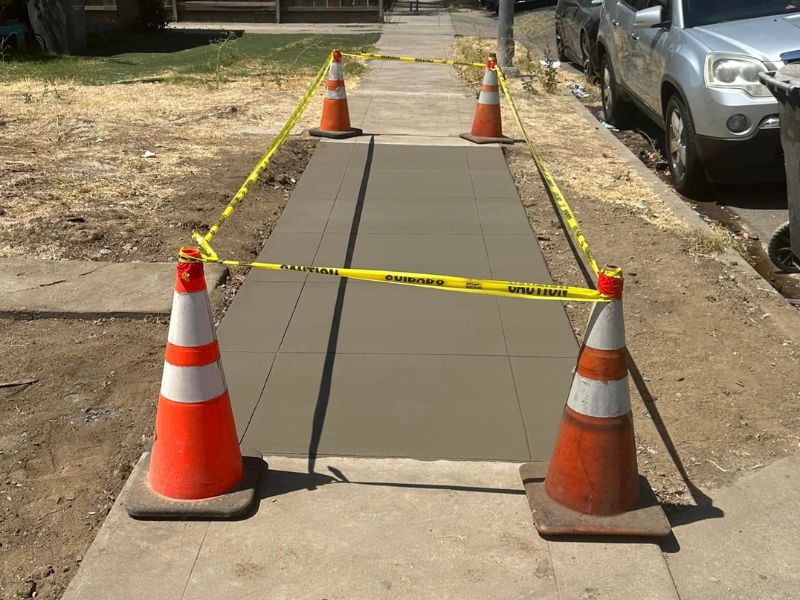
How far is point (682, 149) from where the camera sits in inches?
325

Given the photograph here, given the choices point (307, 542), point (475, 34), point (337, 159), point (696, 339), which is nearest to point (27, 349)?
point (307, 542)

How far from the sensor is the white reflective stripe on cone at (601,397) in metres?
3.45

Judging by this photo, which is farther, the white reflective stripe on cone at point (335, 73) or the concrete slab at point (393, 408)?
the white reflective stripe on cone at point (335, 73)

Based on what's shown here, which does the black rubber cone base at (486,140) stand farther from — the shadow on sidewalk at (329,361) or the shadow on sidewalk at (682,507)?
the shadow on sidewalk at (682,507)

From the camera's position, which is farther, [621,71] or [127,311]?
[621,71]

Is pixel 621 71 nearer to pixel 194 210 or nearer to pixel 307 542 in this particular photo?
pixel 194 210

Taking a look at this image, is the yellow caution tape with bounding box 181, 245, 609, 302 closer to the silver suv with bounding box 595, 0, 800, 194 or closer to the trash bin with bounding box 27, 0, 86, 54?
the silver suv with bounding box 595, 0, 800, 194

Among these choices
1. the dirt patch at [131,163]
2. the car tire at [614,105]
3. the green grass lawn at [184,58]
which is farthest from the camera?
the green grass lawn at [184,58]

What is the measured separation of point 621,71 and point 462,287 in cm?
795

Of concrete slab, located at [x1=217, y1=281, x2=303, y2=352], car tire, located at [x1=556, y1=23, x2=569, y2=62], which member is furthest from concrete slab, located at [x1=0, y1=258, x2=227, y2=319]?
car tire, located at [x1=556, y1=23, x2=569, y2=62]

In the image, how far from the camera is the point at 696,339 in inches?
207

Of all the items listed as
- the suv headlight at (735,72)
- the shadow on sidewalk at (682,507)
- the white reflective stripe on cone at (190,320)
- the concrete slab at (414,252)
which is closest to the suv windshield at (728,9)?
the suv headlight at (735,72)

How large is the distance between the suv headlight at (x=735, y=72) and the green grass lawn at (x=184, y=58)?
8.67 m

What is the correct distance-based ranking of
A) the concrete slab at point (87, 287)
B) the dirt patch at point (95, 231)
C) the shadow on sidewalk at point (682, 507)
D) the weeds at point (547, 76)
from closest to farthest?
the shadow on sidewalk at point (682, 507) → the dirt patch at point (95, 231) → the concrete slab at point (87, 287) → the weeds at point (547, 76)
